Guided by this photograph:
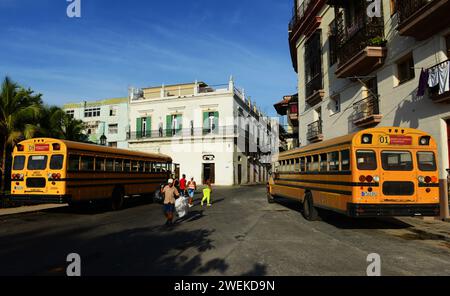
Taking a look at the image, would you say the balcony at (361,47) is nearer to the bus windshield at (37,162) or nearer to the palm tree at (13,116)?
the bus windshield at (37,162)

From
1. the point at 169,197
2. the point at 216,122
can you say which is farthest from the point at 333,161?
the point at 216,122

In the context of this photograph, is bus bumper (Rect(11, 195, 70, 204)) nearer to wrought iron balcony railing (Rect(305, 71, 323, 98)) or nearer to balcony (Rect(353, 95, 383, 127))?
balcony (Rect(353, 95, 383, 127))

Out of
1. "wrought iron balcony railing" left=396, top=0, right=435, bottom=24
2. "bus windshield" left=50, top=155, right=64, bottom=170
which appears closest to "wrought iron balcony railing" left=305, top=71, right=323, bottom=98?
"wrought iron balcony railing" left=396, top=0, right=435, bottom=24

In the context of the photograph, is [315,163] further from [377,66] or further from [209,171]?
[209,171]

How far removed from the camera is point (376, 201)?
28.9ft

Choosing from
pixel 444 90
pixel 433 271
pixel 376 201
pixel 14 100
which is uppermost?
pixel 14 100

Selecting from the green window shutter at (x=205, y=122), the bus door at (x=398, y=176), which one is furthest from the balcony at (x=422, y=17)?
the green window shutter at (x=205, y=122)

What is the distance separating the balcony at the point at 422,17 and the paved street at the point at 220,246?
22.4 ft

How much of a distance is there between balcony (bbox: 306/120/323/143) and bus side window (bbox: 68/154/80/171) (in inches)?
594

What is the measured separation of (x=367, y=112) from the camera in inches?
651

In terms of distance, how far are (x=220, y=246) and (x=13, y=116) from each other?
623 inches
